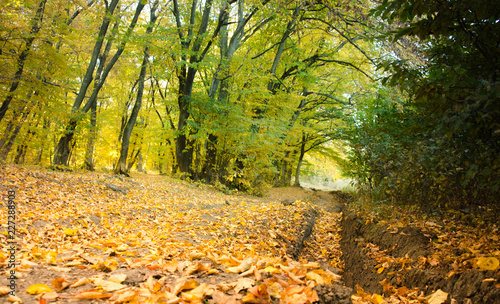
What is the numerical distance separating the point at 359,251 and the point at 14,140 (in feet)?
43.1

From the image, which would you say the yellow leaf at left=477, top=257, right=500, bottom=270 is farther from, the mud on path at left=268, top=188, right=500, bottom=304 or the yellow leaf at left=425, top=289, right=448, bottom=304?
the yellow leaf at left=425, top=289, right=448, bottom=304

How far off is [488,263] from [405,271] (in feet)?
2.55

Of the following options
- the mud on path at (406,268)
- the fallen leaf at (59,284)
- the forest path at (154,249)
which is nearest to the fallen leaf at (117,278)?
the forest path at (154,249)

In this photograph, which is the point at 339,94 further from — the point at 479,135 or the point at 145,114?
the point at 479,135

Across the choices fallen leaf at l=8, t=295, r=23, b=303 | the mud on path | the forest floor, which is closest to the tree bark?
the forest floor

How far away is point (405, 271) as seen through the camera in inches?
111

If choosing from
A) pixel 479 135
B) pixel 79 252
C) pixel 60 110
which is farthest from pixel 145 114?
pixel 479 135

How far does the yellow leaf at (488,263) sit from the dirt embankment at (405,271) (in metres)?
0.06

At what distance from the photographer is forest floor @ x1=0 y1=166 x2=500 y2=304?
5.61 ft

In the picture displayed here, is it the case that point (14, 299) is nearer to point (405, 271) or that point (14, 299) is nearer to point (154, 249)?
point (154, 249)

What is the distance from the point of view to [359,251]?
4.02 m

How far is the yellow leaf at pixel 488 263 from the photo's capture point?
2129 millimetres

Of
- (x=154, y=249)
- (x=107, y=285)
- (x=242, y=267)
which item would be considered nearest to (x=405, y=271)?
(x=242, y=267)

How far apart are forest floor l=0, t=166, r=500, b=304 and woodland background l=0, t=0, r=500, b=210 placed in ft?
2.71
